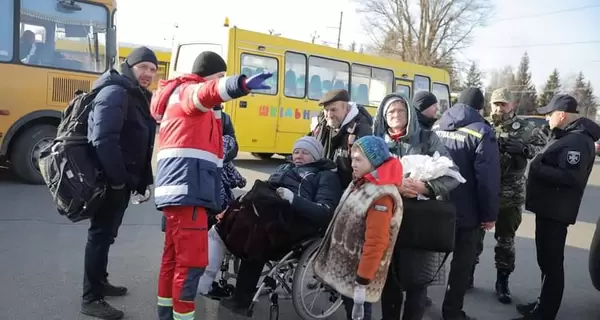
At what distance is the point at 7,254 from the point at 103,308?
5.96ft

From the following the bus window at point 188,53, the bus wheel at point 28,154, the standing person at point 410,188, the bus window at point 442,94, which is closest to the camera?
the standing person at point 410,188

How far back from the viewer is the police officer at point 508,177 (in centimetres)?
482

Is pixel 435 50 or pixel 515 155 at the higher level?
pixel 435 50

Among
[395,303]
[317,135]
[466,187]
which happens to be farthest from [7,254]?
[466,187]

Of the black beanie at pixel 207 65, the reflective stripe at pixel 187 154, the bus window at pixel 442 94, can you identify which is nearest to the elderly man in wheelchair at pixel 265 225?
the reflective stripe at pixel 187 154

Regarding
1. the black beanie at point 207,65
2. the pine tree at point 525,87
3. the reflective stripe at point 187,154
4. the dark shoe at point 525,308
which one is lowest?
the dark shoe at point 525,308

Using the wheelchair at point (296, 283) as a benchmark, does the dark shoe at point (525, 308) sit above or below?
below

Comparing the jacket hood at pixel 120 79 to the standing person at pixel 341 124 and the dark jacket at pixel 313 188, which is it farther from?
the standing person at pixel 341 124

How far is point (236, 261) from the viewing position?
407cm

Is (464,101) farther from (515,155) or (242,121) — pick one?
(242,121)

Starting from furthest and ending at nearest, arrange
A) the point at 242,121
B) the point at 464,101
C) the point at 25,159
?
the point at 242,121, the point at 25,159, the point at 464,101

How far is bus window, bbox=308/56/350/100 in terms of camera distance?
13047 millimetres

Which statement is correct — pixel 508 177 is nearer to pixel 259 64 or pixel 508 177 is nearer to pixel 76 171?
pixel 76 171

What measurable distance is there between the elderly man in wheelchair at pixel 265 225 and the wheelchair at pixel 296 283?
0.07 m
